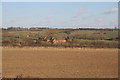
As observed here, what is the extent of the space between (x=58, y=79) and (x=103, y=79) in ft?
9.70

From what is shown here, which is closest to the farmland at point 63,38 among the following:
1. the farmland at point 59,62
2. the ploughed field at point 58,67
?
the farmland at point 59,62

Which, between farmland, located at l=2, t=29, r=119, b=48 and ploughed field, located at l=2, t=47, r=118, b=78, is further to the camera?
farmland, located at l=2, t=29, r=119, b=48

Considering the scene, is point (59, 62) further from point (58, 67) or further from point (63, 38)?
point (63, 38)

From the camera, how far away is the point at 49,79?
12242 millimetres

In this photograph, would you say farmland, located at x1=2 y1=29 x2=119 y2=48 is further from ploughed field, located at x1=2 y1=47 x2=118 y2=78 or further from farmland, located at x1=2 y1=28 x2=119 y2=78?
ploughed field, located at x1=2 y1=47 x2=118 y2=78

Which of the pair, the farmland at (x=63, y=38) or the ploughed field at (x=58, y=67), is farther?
the farmland at (x=63, y=38)

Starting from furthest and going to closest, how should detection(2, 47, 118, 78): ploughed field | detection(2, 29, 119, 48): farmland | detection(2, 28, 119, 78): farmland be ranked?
detection(2, 29, 119, 48): farmland < detection(2, 28, 119, 78): farmland < detection(2, 47, 118, 78): ploughed field

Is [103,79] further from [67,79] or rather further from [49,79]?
[49,79]

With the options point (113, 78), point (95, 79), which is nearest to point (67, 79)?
point (95, 79)

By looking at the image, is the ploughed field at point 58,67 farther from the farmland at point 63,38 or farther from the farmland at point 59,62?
the farmland at point 63,38

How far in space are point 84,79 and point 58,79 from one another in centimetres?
167

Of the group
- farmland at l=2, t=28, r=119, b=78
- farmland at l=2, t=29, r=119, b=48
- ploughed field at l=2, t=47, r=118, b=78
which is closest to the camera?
ploughed field at l=2, t=47, r=118, b=78

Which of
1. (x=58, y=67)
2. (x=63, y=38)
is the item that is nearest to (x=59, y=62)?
(x=58, y=67)

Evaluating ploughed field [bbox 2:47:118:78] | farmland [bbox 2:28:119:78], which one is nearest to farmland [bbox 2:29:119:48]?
farmland [bbox 2:28:119:78]
